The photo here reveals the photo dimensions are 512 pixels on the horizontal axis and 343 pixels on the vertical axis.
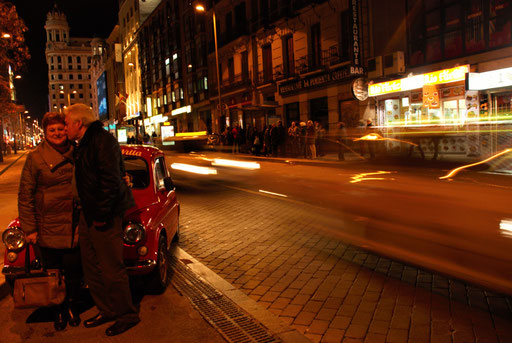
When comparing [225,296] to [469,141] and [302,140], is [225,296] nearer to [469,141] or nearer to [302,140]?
[469,141]

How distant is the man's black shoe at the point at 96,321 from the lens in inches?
149

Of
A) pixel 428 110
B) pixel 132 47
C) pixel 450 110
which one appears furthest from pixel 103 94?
pixel 450 110

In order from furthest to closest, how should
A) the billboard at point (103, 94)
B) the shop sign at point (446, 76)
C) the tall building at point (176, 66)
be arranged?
the billboard at point (103, 94), the tall building at point (176, 66), the shop sign at point (446, 76)

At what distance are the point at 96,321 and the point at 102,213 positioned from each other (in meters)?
1.14

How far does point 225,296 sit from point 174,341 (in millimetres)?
1040

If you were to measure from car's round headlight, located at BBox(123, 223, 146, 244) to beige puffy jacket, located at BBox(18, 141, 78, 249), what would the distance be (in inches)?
20.6

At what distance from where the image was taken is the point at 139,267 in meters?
4.14

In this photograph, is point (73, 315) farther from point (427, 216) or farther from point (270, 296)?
point (427, 216)

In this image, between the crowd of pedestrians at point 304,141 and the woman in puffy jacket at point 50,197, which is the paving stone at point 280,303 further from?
the crowd of pedestrians at point 304,141

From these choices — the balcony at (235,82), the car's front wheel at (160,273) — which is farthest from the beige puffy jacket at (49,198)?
the balcony at (235,82)

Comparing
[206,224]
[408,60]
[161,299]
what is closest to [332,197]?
[206,224]

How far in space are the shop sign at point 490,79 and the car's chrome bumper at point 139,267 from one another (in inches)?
647

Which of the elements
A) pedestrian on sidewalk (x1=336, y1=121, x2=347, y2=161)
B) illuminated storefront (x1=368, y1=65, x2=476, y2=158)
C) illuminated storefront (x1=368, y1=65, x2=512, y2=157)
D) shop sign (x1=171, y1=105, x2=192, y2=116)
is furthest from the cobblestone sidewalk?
shop sign (x1=171, y1=105, x2=192, y2=116)

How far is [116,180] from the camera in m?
3.46
